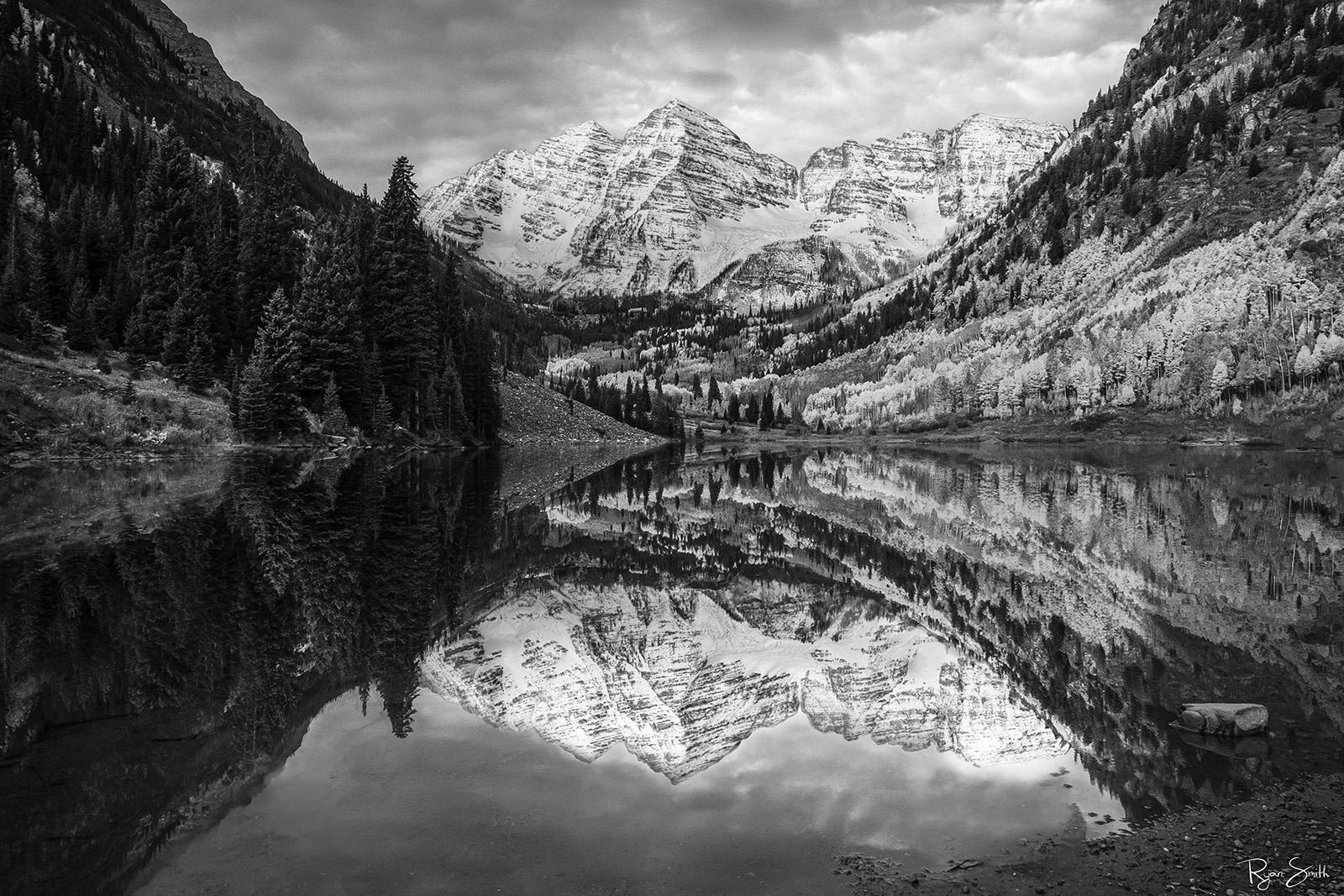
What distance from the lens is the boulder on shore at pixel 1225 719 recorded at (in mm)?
11836

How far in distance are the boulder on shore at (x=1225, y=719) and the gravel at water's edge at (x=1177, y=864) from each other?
2334 mm

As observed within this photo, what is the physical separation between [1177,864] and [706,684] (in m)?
8.19

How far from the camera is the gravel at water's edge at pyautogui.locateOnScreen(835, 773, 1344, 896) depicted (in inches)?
314

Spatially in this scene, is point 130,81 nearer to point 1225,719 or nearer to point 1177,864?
point 1225,719

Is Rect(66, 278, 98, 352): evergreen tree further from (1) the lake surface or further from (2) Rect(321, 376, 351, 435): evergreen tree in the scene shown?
(1) the lake surface

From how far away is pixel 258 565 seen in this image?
2136cm

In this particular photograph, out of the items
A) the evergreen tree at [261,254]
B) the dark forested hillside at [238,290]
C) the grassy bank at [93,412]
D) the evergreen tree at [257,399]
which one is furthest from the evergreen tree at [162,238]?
the evergreen tree at [257,399]

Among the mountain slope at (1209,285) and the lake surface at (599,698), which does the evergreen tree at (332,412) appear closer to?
the lake surface at (599,698)

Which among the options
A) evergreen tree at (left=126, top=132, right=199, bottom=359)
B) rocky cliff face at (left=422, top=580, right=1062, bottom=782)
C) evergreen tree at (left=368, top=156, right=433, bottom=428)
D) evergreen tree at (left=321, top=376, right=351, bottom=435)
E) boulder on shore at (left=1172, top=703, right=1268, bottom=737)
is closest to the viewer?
boulder on shore at (left=1172, top=703, right=1268, bottom=737)

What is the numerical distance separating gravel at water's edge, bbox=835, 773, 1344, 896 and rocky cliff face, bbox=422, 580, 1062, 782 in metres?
2.50

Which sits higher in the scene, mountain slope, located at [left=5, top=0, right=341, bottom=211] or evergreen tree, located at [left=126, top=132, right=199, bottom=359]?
mountain slope, located at [left=5, top=0, right=341, bottom=211]

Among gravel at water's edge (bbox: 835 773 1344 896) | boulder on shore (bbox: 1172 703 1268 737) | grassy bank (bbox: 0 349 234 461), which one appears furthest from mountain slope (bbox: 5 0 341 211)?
gravel at water's edge (bbox: 835 773 1344 896)

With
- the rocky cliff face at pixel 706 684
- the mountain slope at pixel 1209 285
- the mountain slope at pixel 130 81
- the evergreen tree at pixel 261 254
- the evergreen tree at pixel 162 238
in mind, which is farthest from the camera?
the mountain slope at pixel 130 81

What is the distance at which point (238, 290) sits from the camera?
79500 mm
